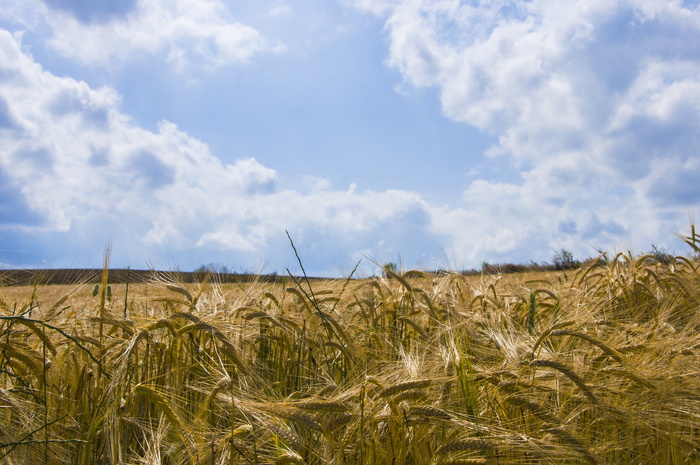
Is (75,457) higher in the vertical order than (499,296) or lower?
lower

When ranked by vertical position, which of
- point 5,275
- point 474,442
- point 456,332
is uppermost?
point 5,275

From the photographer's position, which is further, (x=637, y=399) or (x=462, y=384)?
(x=637, y=399)

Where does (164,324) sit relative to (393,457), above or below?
above

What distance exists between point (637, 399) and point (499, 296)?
2793mm

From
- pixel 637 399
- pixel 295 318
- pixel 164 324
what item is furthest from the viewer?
pixel 295 318

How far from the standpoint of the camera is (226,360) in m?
3.01

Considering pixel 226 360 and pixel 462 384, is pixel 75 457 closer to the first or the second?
pixel 226 360

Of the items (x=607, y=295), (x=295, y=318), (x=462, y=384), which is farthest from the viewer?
(x=607, y=295)

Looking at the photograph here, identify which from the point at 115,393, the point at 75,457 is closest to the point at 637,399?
the point at 115,393

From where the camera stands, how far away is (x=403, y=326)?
12.8ft

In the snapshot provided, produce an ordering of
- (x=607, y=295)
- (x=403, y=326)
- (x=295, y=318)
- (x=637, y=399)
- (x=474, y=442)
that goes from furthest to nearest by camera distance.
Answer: (x=607, y=295) < (x=403, y=326) < (x=295, y=318) < (x=637, y=399) < (x=474, y=442)

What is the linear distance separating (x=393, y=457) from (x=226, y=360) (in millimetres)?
1469

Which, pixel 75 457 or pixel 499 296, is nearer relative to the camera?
pixel 75 457

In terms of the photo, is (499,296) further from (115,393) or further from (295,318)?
(115,393)
